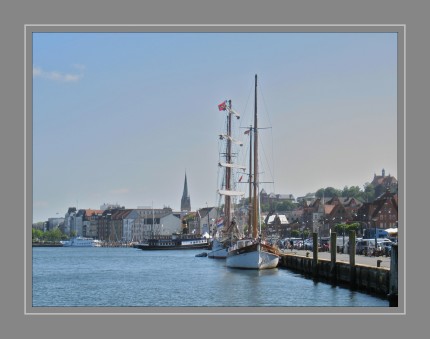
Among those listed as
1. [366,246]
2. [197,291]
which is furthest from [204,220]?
[197,291]

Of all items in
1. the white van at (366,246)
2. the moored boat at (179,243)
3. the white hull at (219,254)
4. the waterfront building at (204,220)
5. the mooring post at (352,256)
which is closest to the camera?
the mooring post at (352,256)

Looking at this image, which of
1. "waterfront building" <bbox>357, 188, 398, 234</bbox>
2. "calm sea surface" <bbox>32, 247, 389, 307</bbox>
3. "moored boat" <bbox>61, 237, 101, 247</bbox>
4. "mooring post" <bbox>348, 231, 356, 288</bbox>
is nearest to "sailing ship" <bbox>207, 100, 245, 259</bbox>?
"waterfront building" <bbox>357, 188, 398, 234</bbox>

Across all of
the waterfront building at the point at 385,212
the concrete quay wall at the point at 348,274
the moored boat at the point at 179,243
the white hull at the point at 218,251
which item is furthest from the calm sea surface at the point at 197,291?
the moored boat at the point at 179,243

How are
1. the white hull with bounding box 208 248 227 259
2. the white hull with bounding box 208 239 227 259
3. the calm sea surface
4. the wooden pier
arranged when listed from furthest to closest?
the white hull with bounding box 208 239 227 259
the white hull with bounding box 208 248 227 259
the calm sea surface
the wooden pier

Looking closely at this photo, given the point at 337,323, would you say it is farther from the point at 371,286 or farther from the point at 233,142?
the point at 233,142

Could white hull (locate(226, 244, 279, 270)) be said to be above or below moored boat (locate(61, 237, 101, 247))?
above

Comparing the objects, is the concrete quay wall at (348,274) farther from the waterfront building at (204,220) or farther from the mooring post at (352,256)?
the waterfront building at (204,220)

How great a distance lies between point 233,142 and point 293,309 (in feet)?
203

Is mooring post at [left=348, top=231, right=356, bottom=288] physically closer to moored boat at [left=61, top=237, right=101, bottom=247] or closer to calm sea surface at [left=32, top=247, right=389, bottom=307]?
calm sea surface at [left=32, top=247, right=389, bottom=307]

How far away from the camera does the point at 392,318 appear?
1991 centimetres

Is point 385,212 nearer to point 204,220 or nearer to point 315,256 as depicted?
point 315,256

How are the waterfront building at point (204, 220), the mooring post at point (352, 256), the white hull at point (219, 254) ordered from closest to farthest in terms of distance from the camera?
1. the mooring post at point (352, 256)
2. the white hull at point (219, 254)
3. the waterfront building at point (204, 220)

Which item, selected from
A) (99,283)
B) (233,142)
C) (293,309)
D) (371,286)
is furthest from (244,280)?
(233,142)
